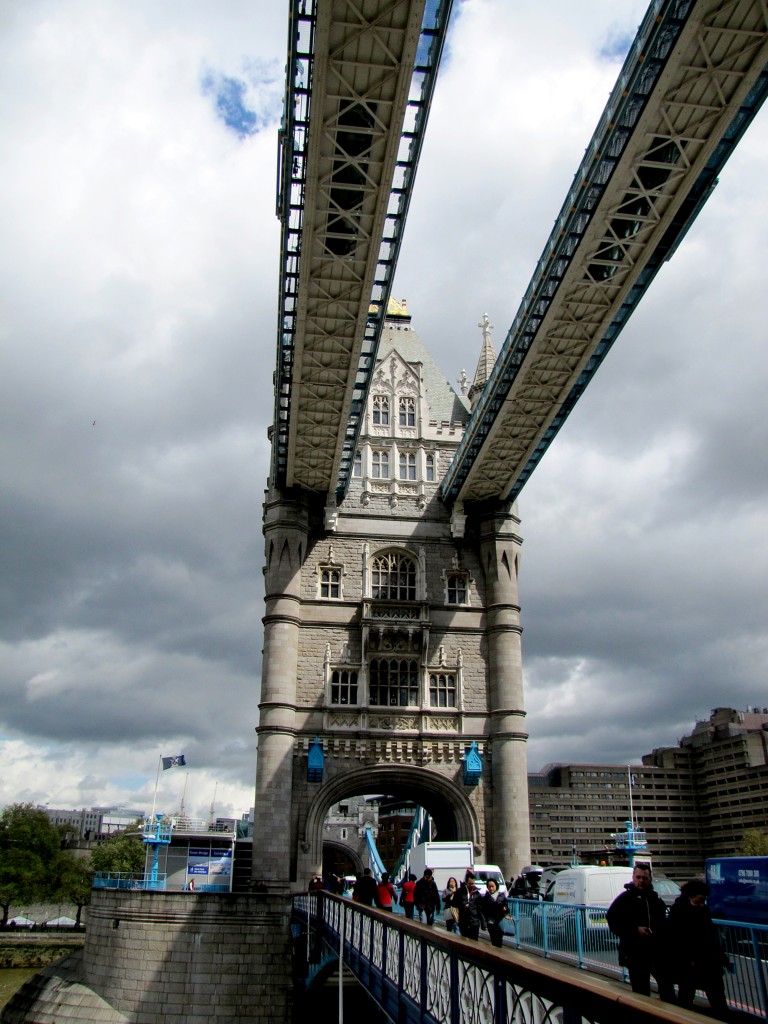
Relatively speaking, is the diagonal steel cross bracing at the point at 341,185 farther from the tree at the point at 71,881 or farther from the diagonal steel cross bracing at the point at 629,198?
the tree at the point at 71,881

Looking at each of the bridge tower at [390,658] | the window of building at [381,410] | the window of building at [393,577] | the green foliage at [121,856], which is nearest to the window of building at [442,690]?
the bridge tower at [390,658]

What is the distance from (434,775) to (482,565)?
9.67 metres

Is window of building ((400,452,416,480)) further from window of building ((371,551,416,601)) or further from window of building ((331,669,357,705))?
window of building ((331,669,357,705))

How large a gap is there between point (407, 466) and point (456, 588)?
6564 millimetres

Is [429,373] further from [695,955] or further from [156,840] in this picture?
[695,955]

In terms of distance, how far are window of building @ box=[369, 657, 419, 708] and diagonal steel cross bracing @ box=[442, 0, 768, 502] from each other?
399 inches

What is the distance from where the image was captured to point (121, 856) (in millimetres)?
89375

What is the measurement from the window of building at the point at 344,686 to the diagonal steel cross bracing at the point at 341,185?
10.1m

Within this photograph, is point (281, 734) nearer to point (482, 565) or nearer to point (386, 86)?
point (482, 565)

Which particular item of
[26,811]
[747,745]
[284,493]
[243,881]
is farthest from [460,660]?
[747,745]

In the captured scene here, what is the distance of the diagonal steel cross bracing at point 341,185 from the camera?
20.4 meters

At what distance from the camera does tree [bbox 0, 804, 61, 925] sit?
7812 cm

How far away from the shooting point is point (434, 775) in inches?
1468

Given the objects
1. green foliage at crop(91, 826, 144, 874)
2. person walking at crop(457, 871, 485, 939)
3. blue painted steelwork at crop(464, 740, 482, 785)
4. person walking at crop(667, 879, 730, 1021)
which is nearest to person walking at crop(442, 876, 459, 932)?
person walking at crop(457, 871, 485, 939)
